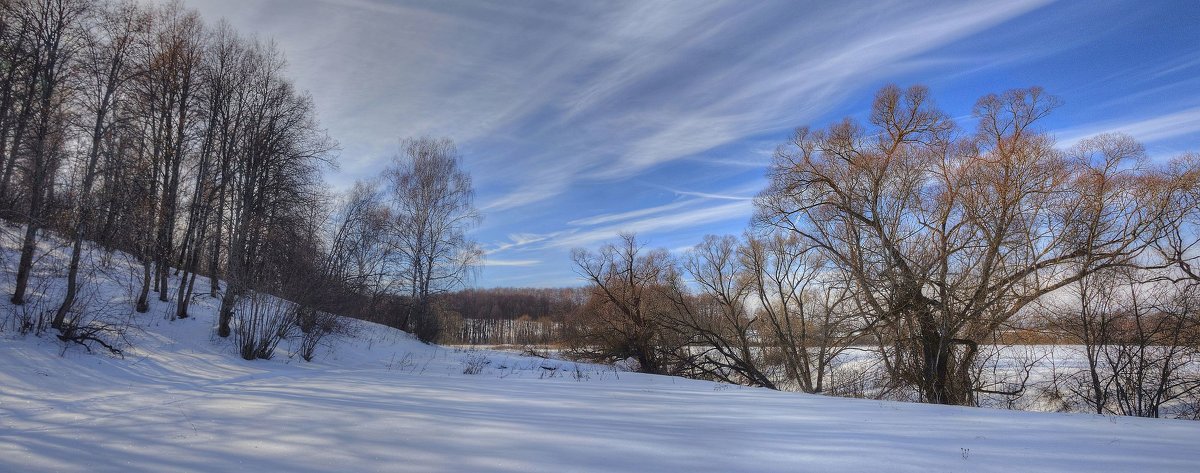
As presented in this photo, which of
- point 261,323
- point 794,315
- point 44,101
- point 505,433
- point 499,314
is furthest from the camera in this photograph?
point 499,314

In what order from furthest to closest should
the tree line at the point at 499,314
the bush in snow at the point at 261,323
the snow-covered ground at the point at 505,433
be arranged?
the tree line at the point at 499,314 < the bush in snow at the point at 261,323 < the snow-covered ground at the point at 505,433

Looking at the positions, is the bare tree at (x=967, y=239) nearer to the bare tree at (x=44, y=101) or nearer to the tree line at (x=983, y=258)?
the tree line at (x=983, y=258)

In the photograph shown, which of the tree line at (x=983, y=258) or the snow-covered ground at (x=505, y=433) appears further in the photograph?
the tree line at (x=983, y=258)

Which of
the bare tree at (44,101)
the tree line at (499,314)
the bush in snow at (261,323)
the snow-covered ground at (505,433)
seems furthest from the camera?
the tree line at (499,314)

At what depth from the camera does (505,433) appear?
3.70m

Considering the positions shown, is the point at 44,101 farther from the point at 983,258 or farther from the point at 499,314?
the point at 499,314

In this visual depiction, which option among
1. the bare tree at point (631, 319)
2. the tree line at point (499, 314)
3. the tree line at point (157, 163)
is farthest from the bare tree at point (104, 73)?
the tree line at point (499, 314)

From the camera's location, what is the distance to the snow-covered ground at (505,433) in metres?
3.02

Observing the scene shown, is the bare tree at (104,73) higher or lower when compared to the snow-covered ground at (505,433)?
higher

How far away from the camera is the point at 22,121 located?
8773 mm

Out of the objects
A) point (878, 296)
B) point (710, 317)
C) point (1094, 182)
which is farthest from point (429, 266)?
point (1094, 182)

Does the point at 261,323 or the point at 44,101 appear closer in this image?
the point at 44,101

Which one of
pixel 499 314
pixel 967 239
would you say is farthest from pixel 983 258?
pixel 499 314

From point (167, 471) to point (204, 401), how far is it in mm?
2633
